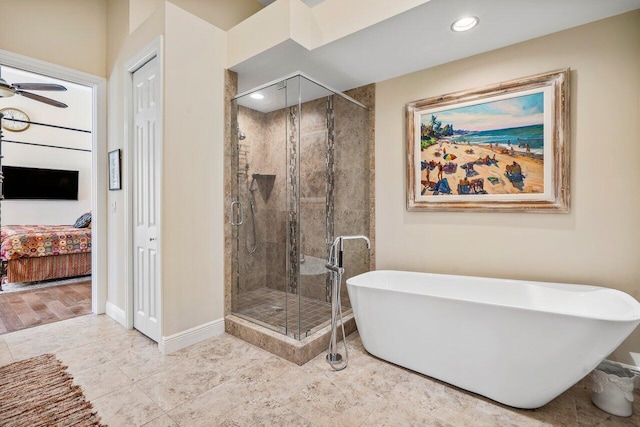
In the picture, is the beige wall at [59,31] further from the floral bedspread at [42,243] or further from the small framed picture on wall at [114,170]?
the floral bedspread at [42,243]

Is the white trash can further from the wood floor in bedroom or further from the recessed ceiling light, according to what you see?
the wood floor in bedroom

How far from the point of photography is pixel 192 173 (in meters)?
2.52

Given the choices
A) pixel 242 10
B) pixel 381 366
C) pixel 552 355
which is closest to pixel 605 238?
pixel 552 355

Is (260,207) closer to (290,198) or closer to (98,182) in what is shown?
(290,198)

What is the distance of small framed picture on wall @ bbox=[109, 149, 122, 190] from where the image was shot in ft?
9.65

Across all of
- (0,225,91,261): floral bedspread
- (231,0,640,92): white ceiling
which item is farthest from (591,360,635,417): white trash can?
(0,225,91,261): floral bedspread

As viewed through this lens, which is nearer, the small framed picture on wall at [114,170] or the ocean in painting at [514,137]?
the ocean in painting at [514,137]

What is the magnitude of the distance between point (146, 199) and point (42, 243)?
299cm

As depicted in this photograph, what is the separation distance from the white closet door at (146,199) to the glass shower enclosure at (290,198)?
25.1 inches

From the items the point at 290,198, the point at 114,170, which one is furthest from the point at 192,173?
the point at 114,170

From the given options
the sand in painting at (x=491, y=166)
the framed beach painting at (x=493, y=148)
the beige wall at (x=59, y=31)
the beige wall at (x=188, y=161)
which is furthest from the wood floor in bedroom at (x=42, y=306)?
the sand in painting at (x=491, y=166)

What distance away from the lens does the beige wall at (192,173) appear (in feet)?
7.77

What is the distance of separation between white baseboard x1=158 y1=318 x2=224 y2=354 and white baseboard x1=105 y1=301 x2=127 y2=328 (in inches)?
29.8

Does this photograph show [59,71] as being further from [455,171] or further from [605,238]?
[605,238]
